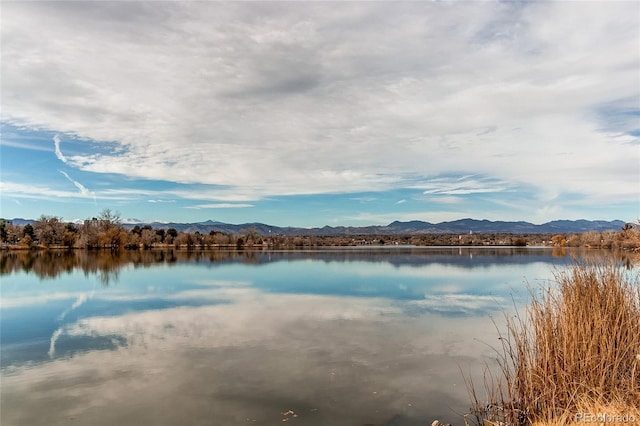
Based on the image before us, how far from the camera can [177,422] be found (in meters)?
6.36

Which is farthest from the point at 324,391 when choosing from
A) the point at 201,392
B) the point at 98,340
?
the point at 98,340

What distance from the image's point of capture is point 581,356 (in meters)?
5.81

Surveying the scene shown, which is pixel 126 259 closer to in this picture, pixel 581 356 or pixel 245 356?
pixel 245 356

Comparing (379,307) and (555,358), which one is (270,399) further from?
(379,307)

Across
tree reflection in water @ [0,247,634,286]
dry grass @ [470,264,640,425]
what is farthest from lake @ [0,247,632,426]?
tree reflection in water @ [0,247,634,286]

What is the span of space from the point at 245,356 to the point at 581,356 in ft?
23.1

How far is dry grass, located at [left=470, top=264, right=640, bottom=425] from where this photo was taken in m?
5.54

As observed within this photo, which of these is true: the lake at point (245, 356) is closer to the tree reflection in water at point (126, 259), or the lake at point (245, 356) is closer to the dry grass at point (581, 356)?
the dry grass at point (581, 356)

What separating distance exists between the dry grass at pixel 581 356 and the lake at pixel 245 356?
1012 mm

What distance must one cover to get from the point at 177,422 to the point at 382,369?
436 centimetres

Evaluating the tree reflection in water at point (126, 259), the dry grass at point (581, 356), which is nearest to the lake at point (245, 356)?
the dry grass at point (581, 356)

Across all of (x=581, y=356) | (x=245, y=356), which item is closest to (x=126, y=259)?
(x=245, y=356)

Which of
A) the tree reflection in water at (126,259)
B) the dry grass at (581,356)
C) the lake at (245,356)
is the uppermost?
the dry grass at (581,356)

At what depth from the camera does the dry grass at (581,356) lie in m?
5.54
